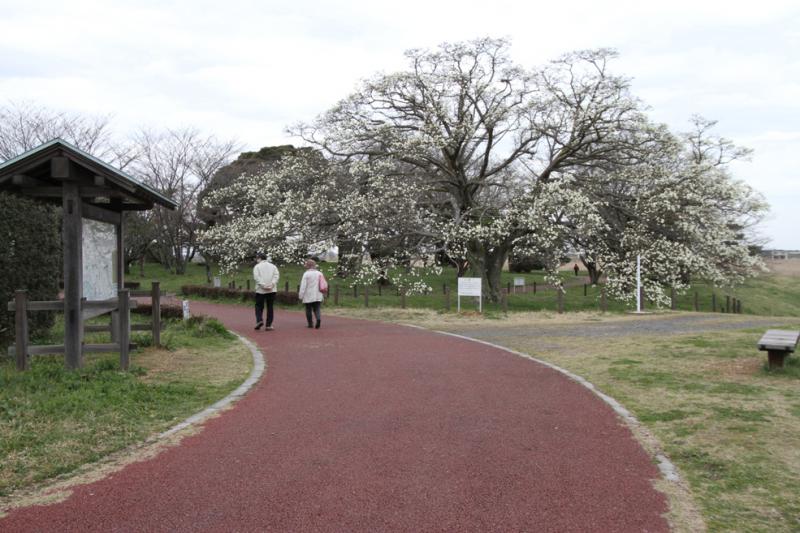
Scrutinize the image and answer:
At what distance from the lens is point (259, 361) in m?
9.06

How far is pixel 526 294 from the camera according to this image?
84.8ft

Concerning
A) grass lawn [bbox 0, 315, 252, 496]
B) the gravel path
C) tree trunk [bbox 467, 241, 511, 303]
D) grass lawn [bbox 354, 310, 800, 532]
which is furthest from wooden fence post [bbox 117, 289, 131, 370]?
tree trunk [bbox 467, 241, 511, 303]

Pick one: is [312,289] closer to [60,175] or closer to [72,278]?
[72,278]

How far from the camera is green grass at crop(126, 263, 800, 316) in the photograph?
20609 mm

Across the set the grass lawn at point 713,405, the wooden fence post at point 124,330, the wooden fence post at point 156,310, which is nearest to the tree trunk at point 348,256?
the grass lawn at point 713,405

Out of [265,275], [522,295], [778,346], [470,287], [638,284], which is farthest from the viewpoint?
[522,295]

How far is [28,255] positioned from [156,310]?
204cm

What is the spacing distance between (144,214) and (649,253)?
2373 cm

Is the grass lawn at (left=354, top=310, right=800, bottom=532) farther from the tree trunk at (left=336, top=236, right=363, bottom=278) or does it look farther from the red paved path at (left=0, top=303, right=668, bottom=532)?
the tree trunk at (left=336, top=236, right=363, bottom=278)

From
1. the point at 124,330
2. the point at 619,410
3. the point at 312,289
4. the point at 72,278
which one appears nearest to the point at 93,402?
the point at 124,330

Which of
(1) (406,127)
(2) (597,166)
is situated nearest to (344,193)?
(1) (406,127)

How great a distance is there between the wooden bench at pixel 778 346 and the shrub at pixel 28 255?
10.2 meters

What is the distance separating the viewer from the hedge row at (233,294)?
19.5 metres

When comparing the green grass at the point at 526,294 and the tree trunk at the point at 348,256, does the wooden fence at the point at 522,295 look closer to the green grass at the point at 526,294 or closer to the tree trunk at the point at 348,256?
the green grass at the point at 526,294
